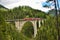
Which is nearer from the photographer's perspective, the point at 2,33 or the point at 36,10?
the point at 2,33

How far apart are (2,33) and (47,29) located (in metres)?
1.72

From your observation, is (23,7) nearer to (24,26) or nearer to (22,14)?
(22,14)

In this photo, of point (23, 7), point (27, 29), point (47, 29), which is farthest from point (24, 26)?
point (47, 29)

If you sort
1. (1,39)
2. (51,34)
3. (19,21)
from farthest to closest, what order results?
(19,21) → (51,34) → (1,39)

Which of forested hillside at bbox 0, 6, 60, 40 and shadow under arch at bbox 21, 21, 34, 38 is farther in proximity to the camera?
shadow under arch at bbox 21, 21, 34, 38

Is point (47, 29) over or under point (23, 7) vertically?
under

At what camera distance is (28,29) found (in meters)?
5.93

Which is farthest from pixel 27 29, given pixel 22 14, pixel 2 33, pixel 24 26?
pixel 2 33

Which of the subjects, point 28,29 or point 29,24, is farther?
point 29,24

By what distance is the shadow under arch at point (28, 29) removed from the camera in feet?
19.5

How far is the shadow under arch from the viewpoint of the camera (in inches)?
234

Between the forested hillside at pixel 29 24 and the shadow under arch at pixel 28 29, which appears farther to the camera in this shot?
the shadow under arch at pixel 28 29

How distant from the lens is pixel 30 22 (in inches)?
245

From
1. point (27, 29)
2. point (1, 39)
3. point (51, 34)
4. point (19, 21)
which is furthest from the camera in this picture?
point (19, 21)
